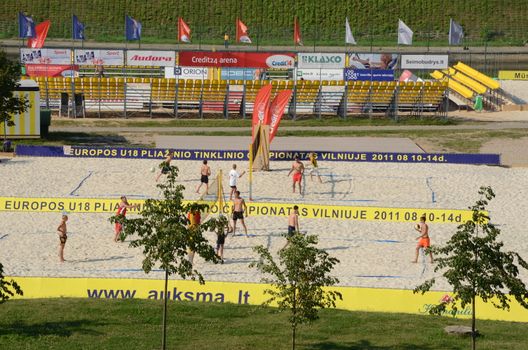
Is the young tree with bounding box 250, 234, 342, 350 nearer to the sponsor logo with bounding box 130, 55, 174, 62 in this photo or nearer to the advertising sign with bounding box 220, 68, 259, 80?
the advertising sign with bounding box 220, 68, 259, 80

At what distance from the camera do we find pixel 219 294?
21.1m

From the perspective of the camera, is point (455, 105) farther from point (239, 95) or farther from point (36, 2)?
point (36, 2)

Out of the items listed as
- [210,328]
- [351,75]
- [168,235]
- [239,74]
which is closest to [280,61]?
[239,74]

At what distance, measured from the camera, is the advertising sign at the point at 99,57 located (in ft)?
170

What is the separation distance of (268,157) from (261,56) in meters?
17.3

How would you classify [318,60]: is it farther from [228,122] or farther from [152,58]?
[152,58]

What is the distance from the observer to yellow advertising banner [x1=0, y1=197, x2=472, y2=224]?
28797 millimetres

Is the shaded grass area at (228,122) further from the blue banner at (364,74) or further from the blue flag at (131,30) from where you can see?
the blue flag at (131,30)

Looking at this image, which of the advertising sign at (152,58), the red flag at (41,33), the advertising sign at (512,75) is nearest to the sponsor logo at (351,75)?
the advertising sign at (152,58)

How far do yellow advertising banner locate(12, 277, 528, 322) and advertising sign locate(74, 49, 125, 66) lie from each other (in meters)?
31.5

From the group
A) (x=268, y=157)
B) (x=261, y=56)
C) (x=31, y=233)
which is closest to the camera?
(x=31, y=233)

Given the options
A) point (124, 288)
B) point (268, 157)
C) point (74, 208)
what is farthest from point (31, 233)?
point (268, 157)

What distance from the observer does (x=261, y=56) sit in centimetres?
5103

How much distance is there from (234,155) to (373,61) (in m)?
18.2
